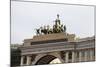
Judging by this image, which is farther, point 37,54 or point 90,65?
point 90,65

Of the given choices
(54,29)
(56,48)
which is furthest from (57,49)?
(54,29)

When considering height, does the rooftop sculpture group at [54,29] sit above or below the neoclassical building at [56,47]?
above

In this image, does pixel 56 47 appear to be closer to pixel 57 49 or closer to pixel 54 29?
pixel 57 49

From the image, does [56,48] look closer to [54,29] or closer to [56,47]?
[56,47]

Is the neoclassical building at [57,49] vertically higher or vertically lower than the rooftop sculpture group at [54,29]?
lower

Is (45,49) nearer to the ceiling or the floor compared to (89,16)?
nearer to the floor

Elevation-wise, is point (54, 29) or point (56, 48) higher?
point (54, 29)

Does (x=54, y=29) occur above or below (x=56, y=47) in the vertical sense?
above

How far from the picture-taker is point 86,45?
3379 millimetres

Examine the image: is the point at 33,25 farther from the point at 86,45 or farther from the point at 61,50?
the point at 86,45
